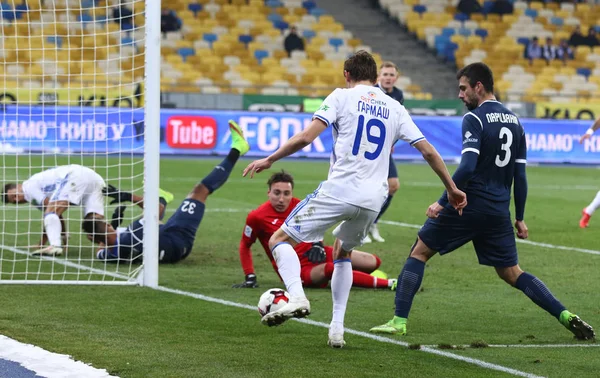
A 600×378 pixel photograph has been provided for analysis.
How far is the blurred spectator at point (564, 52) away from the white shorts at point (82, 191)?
1155 inches

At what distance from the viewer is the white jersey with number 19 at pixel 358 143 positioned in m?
7.04

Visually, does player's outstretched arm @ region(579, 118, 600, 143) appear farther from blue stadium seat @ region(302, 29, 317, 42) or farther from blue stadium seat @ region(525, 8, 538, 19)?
blue stadium seat @ region(525, 8, 538, 19)

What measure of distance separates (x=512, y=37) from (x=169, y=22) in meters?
12.8

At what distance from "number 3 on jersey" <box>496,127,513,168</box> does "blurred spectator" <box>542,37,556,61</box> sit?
3206cm

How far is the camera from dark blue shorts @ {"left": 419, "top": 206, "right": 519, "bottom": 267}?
25.2 ft

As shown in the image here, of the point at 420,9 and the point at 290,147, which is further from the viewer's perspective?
the point at 420,9

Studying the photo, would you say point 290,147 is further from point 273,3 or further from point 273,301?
point 273,3

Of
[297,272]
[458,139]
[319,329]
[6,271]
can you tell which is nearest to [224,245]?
[6,271]

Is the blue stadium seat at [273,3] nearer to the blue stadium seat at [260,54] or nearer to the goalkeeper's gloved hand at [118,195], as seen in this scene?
the blue stadium seat at [260,54]

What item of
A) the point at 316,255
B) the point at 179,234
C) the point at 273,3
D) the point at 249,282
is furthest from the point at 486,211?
the point at 273,3

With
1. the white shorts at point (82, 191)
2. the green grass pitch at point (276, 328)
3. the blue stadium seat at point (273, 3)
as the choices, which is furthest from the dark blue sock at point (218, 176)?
the blue stadium seat at point (273, 3)

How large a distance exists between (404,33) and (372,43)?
1.57 metres

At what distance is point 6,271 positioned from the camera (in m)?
10.9

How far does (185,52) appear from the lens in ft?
114
